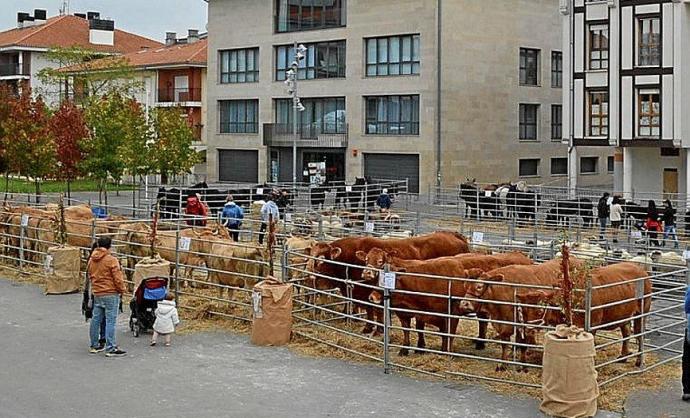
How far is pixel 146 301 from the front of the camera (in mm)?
16500

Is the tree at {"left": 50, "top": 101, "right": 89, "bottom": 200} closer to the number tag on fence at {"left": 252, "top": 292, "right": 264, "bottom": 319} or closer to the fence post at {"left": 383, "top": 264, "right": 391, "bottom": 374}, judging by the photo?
the number tag on fence at {"left": 252, "top": 292, "right": 264, "bottom": 319}

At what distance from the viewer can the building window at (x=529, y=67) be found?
2251 inches

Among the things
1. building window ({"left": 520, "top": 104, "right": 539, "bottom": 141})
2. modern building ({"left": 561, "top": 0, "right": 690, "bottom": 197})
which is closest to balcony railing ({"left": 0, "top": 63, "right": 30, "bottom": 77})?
building window ({"left": 520, "top": 104, "right": 539, "bottom": 141})

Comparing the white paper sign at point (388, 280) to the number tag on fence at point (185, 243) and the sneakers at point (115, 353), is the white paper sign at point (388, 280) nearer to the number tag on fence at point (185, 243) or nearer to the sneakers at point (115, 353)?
the sneakers at point (115, 353)

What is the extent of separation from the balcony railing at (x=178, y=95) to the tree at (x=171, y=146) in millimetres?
24770

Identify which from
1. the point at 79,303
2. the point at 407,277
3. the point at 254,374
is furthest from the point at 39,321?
the point at 407,277

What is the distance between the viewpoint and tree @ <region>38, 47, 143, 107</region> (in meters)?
69.8

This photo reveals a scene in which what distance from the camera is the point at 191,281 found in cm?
1934

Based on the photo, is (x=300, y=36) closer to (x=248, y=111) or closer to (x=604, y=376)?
(x=248, y=111)

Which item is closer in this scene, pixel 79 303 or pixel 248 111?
pixel 79 303

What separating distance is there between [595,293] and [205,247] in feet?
28.4

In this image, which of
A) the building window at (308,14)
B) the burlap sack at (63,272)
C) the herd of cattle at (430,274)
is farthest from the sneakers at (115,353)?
the building window at (308,14)

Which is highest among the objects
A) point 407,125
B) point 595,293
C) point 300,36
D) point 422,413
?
point 300,36

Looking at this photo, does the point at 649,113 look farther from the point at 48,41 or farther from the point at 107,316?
the point at 48,41
